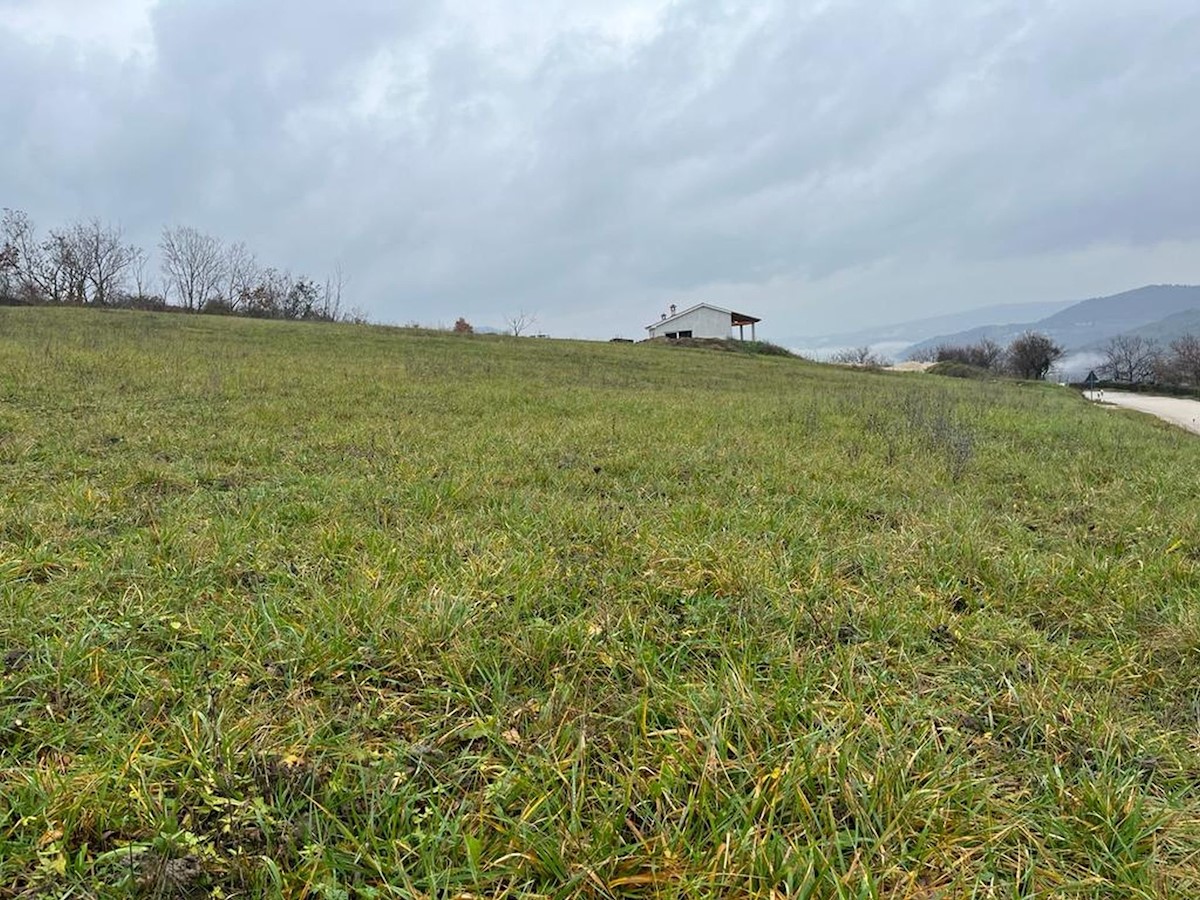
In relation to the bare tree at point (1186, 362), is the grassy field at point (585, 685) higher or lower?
lower

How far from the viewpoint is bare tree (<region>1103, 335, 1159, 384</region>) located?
54.4 m

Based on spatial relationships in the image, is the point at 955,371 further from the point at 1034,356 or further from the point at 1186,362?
the point at 1186,362

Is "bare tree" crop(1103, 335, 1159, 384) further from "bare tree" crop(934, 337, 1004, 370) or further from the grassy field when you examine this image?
the grassy field

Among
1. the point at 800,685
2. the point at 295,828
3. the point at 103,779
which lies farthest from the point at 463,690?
the point at 800,685

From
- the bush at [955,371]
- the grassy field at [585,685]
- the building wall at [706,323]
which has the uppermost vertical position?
the building wall at [706,323]

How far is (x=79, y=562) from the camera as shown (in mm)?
2855

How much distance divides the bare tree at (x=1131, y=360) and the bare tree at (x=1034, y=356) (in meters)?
6.71

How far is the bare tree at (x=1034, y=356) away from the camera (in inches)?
2069

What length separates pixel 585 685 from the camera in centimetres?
212

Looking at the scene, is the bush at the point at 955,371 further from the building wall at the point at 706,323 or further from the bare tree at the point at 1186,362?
the bare tree at the point at 1186,362

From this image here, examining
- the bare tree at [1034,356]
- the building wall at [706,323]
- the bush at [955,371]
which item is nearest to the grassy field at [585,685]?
the bush at [955,371]

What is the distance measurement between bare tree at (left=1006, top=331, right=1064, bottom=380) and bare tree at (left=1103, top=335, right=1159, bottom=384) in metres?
6.71

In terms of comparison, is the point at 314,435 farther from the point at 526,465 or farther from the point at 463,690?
the point at 463,690

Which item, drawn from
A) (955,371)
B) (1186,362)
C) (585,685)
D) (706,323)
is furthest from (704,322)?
(585,685)
